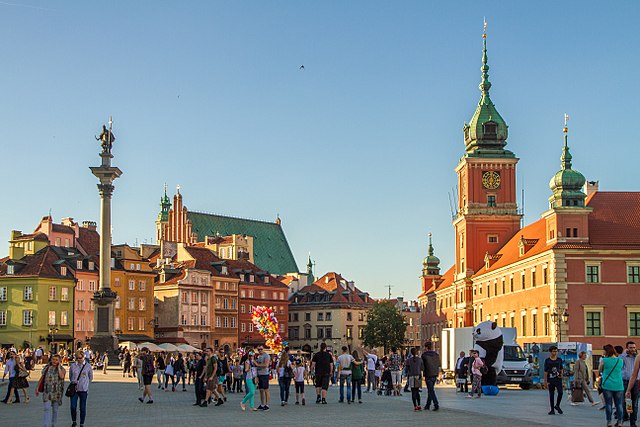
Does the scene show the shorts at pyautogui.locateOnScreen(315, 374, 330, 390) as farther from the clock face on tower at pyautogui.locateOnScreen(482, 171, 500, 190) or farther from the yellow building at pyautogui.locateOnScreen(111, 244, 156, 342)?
the yellow building at pyautogui.locateOnScreen(111, 244, 156, 342)

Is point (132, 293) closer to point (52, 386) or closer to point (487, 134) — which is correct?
point (487, 134)

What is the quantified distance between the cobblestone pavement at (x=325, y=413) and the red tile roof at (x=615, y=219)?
36.0 meters

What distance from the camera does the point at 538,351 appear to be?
51.6 meters

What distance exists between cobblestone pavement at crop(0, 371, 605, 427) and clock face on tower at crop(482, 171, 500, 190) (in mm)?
63252

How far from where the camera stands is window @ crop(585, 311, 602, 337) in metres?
66.8

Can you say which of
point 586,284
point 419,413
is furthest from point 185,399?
point 586,284

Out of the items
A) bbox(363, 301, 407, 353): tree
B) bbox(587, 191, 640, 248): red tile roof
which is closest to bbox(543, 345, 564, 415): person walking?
bbox(587, 191, 640, 248): red tile roof

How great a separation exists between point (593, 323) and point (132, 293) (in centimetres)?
5227

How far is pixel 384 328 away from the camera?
12006cm

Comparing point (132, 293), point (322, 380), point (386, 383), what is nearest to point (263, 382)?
point (322, 380)

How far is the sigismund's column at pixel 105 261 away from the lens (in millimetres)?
60344

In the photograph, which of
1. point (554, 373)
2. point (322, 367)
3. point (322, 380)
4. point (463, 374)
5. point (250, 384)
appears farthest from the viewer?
point (463, 374)

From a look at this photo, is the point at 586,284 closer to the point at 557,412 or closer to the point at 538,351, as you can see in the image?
the point at 538,351

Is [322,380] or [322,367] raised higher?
[322,367]
